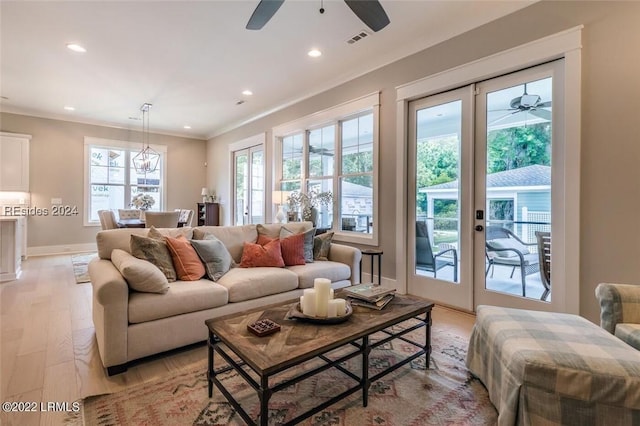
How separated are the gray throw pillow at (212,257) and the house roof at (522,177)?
8.89ft

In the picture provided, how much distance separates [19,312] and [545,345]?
4.46 meters

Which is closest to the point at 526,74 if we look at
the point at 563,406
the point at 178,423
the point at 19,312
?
the point at 563,406

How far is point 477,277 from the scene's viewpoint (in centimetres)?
319

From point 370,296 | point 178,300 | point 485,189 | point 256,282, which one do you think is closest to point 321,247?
point 256,282

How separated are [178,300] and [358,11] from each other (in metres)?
2.56

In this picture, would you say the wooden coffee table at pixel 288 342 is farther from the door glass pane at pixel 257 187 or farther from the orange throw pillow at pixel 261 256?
the door glass pane at pixel 257 187

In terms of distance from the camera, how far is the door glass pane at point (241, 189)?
277 inches

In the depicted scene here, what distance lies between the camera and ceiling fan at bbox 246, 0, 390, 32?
2229 mm

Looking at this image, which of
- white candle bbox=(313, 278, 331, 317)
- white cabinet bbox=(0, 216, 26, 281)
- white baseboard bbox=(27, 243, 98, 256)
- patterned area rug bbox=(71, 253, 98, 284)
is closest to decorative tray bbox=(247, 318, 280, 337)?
white candle bbox=(313, 278, 331, 317)

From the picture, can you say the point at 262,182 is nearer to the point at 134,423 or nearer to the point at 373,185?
the point at 373,185

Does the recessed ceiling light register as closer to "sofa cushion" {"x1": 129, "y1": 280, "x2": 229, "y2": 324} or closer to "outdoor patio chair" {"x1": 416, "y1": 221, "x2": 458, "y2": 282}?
"sofa cushion" {"x1": 129, "y1": 280, "x2": 229, "y2": 324}

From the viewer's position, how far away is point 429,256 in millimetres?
3611

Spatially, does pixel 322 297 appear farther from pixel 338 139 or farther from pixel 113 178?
pixel 113 178

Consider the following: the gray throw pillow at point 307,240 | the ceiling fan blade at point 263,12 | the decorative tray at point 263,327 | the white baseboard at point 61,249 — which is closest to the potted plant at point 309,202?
the gray throw pillow at point 307,240
